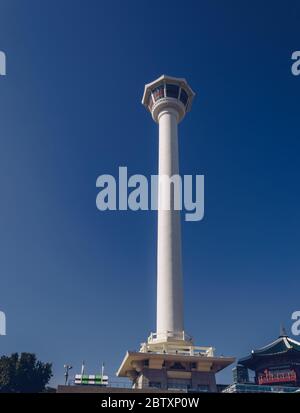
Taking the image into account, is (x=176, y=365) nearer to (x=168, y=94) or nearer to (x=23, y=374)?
(x=23, y=374)

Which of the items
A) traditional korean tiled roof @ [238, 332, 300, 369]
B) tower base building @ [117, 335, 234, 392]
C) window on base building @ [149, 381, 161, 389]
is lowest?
window on base building @ [149, 381, 161, 389]

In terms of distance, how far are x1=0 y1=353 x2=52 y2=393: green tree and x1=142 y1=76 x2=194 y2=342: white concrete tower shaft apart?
3083cm

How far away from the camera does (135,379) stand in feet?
170

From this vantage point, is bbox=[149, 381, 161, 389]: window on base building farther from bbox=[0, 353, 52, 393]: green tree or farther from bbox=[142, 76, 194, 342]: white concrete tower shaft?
bbox=[0, 353, 52, 393]: green tree

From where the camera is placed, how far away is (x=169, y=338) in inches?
1891

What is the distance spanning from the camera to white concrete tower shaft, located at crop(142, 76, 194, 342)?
50.5 m

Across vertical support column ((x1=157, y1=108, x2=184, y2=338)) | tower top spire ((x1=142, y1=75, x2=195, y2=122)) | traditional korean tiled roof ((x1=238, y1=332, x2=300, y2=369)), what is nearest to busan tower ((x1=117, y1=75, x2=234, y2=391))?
vertical support column ((x1=157, y1=108, x2=184, y2=338))

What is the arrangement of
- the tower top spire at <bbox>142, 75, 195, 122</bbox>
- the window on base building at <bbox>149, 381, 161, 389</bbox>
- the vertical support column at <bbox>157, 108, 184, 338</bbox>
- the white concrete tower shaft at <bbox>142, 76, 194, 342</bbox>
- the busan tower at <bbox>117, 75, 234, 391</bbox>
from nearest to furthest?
the window on base building at <bbox>149, 381, 161, 389</bbox>, the busan tower at <bbox>117, 75, 234, 391</bbox>, the vertical support column at <bbox>157, 108, 184, 338</bbox>, the white concrete tower shaft at <bbox>142, 76, 194, 342</bbox>, the tower top spire at <bbox>142, 75, 195, 122</bbox>

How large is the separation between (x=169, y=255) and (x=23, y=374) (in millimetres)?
35121

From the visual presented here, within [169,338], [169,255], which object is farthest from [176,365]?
[169,255]
